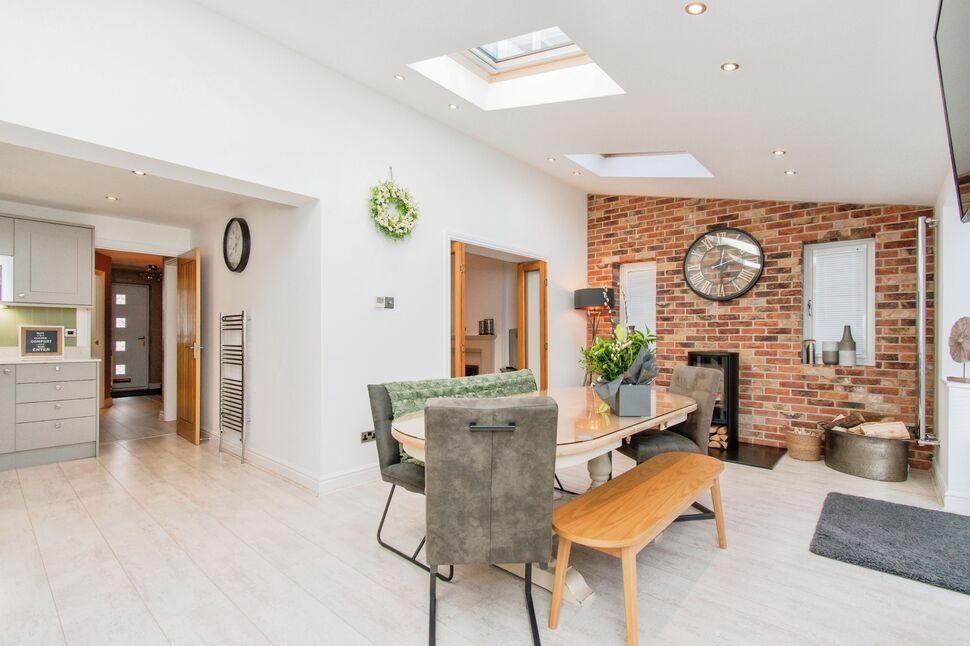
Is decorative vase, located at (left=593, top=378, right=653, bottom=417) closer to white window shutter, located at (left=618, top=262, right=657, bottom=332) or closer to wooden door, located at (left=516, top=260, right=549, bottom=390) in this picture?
wooden door, located at (left=516, top=260, right=549, bottom=390)

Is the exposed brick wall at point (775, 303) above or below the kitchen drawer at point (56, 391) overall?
above

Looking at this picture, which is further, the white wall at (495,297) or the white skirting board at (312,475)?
Result: the white wall at (495,297)

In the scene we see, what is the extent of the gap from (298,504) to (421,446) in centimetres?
183

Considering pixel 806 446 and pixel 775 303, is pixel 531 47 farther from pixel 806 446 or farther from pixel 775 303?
pixel 806 446

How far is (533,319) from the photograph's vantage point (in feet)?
18.5

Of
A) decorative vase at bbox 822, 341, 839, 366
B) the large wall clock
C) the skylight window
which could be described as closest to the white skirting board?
the skylight window

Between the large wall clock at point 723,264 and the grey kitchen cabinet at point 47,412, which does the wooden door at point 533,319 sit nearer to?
the large wall clock at point 723,264

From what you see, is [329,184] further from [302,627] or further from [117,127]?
[302,627]

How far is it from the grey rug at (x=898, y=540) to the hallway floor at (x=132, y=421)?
6.30 m

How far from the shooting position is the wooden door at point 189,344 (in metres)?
4.86

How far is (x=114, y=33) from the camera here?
2432 millimetres

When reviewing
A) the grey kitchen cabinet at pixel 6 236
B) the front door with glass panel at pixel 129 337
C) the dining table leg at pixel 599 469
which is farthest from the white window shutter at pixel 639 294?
the front door with glass panel at pixel 129 337

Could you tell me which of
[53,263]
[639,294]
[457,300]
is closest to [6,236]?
[53,263]

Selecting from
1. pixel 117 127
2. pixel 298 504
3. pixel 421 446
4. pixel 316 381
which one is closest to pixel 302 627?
pixel 421 446
